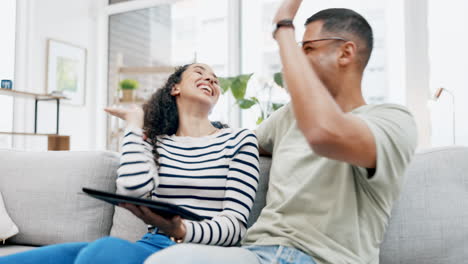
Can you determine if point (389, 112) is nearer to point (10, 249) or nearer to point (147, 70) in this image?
point (10, 249)

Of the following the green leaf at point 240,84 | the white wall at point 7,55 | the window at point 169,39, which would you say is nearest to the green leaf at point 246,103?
the green leaf at point 240,84

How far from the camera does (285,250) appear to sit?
3.43 feet

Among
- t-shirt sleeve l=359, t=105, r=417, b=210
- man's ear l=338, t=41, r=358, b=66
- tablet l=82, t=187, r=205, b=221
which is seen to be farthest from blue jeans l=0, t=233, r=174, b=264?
man's ear l=338, t=41, r=358, b=66

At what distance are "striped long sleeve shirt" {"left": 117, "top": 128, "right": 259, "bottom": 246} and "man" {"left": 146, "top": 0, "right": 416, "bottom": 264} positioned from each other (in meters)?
0.08

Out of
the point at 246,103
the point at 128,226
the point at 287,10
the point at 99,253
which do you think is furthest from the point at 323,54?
the point at 246,103

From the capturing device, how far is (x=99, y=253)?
0.92 metres

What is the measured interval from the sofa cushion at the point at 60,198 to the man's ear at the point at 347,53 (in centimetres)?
100

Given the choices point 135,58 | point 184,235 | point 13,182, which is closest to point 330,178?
point 184,235

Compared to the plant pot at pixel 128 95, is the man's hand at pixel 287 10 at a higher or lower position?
lower

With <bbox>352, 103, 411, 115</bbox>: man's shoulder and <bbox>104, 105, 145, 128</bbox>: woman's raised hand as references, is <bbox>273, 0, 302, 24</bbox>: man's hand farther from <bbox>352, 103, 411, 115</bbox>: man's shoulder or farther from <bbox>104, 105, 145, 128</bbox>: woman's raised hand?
<bbox>104, 105, 145, 128</bbox>: woman's raised hand

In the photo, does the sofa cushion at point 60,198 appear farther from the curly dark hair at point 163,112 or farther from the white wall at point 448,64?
the white wall at point 448,64

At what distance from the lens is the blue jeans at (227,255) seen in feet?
2.82

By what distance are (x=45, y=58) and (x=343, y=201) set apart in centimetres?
446

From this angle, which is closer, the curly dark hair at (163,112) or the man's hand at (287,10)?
the man's hand at (287,10)
